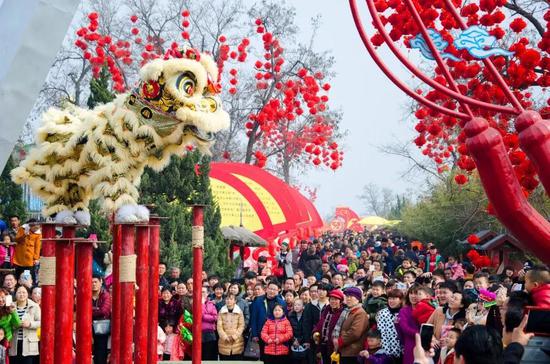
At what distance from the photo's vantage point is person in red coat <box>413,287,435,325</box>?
1037cm

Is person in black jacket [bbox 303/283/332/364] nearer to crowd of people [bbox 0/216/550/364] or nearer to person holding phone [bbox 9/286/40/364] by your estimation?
crowd of people [bbox 0/216/550/364]

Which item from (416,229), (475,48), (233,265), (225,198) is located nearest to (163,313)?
(233,265)

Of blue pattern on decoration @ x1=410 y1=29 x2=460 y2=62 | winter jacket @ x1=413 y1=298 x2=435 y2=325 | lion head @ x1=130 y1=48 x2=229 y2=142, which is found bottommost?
winter jacket @ x1=413 y1=298 x2=435 y2=325

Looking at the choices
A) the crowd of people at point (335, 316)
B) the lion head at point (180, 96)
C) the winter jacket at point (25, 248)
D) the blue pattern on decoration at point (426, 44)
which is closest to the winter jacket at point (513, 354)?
the blue pattern on decoration at point (426, 44)

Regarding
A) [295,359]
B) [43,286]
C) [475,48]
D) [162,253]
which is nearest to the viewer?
[475,48]

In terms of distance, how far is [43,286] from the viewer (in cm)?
852

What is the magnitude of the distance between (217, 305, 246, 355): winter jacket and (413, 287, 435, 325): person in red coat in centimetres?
353

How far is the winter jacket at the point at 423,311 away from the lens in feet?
34.0

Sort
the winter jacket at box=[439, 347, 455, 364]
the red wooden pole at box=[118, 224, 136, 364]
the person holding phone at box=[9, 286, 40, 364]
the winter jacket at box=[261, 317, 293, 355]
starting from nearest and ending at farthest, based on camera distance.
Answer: the winter jacket at box=[439, 347, 455, 364]
the red wooden pole at box=[118, 224, 136, 364]
the person holding phone at box=[9, 286, 40, 364]
the winter jacket at box=[261, 317, 293, 355]

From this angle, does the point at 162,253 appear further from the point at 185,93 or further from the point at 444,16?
the point at 185,93

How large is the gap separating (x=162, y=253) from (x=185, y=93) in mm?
10162

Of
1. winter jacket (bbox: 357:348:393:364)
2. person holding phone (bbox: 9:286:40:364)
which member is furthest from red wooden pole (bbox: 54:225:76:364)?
person holding phone (bbox: 9:286:40:364)

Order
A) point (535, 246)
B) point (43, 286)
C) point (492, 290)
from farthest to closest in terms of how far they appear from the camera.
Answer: point (492, 290)
point (43, 286)
point (535, 246)

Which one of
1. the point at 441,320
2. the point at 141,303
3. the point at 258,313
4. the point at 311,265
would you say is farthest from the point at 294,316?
the point at 311,265
